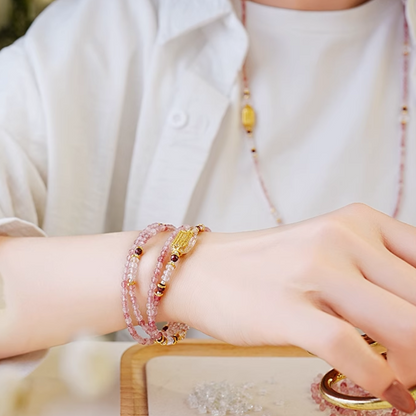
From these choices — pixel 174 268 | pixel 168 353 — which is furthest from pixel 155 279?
pixel 168 353

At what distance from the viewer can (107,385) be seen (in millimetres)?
510

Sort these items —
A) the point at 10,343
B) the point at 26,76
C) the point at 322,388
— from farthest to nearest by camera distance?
the point at 26,76 → the point at 10,343 → the point at 322,388

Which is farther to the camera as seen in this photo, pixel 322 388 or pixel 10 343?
pixel 10 343

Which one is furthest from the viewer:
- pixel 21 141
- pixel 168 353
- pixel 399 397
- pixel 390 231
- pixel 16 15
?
pixel 16 15

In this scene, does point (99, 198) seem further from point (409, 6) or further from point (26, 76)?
point (409, 6)

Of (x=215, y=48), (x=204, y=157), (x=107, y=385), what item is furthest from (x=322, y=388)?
(x=215, y=48)

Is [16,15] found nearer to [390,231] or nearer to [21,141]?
[21,141]

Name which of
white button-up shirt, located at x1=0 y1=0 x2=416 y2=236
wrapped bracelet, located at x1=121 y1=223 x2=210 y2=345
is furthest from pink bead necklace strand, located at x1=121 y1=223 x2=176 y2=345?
white button-up shirt, located at x1=0 y1=0 x2=416 y2=236

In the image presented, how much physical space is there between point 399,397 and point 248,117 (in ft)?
1.62

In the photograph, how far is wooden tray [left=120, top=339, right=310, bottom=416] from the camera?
1.66 ft

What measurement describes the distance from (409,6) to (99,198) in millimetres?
488

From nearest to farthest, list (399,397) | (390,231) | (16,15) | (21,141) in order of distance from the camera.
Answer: (399,397) < (390,231) < (21,141) < (16,15)

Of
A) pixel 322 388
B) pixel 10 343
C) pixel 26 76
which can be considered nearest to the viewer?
pixel 322 388

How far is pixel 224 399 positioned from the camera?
1.55 ft
